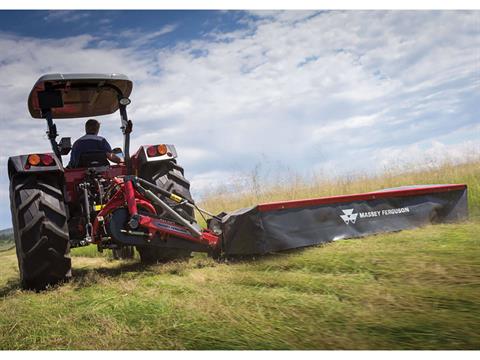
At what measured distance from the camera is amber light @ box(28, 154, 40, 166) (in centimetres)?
333

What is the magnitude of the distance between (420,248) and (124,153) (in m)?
2.22

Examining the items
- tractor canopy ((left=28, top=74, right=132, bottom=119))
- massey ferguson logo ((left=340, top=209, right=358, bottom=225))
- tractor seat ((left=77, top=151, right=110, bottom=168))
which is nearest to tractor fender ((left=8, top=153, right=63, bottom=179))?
tractor seat ((left=77, top=151, right=110, bottom=168))

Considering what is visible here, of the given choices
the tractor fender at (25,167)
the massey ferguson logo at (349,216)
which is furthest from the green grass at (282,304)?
the tractor fender at (25,167)

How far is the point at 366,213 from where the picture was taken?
3.74m

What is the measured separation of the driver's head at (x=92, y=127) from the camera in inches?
155

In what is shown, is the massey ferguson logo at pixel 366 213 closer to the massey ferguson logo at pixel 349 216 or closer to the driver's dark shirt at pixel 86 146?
the massey ferguson logo at pixel 349 216

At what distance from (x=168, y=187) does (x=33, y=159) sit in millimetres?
991

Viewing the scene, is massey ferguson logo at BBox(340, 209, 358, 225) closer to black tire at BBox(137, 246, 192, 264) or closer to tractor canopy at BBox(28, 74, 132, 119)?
black tire at BBox(137, 246, 192, 264)

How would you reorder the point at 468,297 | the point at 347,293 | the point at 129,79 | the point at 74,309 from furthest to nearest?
the point at 129,79
the point at 74,309
the point at 347,293
the point at 468,297

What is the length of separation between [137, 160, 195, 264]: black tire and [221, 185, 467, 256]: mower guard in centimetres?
44

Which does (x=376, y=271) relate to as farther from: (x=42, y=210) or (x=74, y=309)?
(x=42, y=210)

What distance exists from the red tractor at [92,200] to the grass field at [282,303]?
205mm

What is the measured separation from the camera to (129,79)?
3.69 metres
